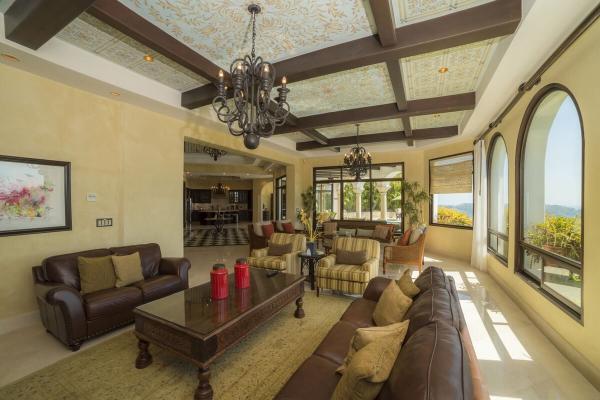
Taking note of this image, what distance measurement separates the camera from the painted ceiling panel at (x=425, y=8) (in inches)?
86.0

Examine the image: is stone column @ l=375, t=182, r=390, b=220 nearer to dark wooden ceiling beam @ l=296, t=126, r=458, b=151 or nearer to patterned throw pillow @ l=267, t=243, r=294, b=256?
dark wooden ceiling beam @ l=296, t=126, r=458, b=151

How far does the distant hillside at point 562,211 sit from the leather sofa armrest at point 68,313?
515 centimetres

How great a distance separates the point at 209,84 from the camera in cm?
385

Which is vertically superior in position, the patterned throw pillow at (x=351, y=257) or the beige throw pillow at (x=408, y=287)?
the beige throw pillow at (x=408, y=287)

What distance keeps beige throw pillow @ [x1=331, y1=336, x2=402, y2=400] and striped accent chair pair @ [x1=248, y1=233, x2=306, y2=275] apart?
10.0 ft

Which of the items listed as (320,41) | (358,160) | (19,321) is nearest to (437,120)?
(358,160)

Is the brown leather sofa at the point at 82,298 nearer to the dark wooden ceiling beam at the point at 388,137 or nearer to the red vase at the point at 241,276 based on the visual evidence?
the red vase at the point at 241,276

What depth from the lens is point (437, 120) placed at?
5613mm

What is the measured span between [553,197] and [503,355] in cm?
202

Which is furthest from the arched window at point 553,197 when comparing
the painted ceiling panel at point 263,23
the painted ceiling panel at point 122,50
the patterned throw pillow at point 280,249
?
the painted ceiling panel at point 122,50

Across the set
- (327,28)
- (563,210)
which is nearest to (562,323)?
(563,210)

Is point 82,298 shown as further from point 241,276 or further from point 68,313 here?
point 241,276

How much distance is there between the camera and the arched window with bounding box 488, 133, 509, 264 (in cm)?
475

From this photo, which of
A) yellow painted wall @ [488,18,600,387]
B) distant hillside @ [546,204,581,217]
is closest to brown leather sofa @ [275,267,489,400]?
yellow painted wall @ [488,18,600,387]
